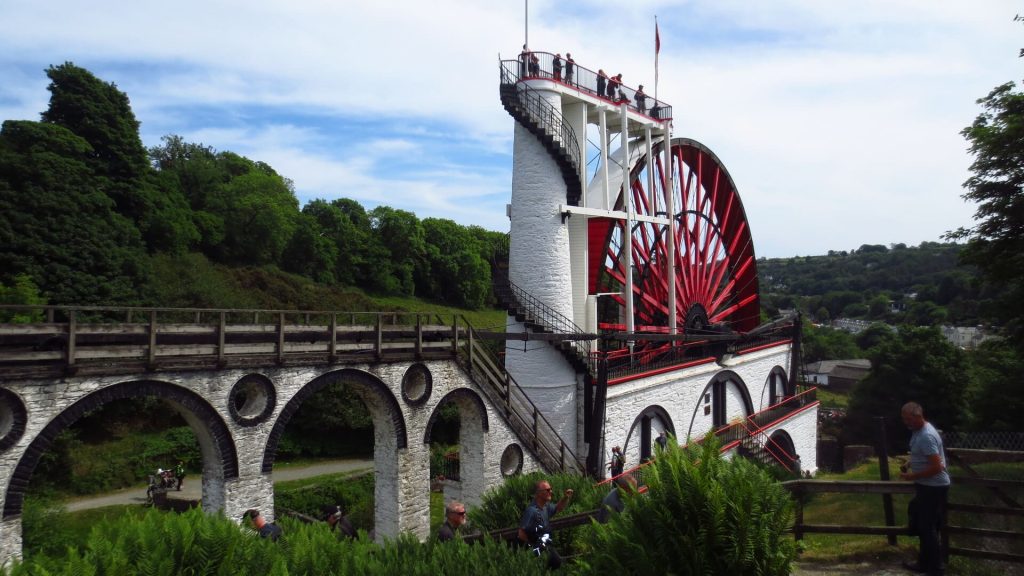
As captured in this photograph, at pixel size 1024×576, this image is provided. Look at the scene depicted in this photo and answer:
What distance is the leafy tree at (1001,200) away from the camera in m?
13.7

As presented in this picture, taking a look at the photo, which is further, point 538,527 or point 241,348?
point 241,348

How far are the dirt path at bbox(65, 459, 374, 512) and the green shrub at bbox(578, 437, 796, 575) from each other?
14174 mm

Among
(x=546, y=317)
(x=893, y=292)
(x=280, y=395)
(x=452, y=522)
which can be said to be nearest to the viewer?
(x=452, y=522)

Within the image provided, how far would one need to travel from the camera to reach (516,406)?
14016 millimetres

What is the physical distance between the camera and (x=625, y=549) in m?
4.27

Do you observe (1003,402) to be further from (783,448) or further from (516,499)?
(516,499)

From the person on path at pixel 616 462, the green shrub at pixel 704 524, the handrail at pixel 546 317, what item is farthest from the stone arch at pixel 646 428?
the green shrub at pixel 704 524

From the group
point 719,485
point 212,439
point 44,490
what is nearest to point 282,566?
point 719,485

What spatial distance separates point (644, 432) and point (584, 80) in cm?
928

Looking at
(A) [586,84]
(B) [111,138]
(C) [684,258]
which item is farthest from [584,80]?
(B) [111,138]

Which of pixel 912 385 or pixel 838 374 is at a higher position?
pixel 912 385

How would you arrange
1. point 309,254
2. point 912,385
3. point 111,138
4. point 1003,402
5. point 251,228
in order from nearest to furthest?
1. point 1003,402
2. point 111,138
3. point 912,385
4. point 251,228
5. point 309,254

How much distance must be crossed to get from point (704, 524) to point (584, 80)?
14.4 m

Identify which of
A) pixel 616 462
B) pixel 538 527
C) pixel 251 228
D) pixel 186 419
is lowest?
pixel 616 462
